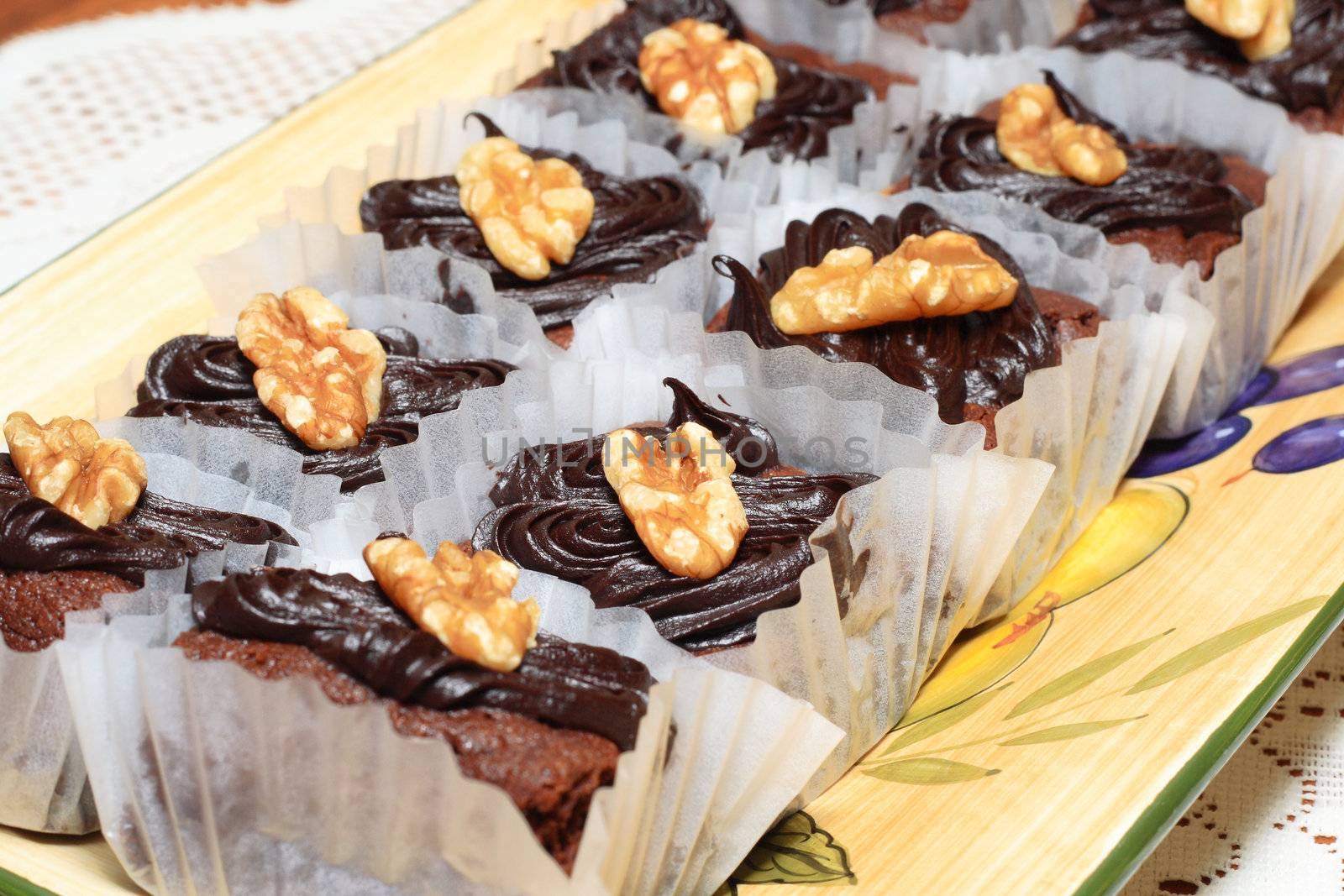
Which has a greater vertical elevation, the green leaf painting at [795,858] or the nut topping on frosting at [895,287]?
the nut topping on frosting at [895,287]

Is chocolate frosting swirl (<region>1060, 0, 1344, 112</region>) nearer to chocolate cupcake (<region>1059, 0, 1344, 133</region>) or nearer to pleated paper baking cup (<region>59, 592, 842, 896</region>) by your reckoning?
chocolate cupcake (<region>1059, 0, 1344, 133</region>)

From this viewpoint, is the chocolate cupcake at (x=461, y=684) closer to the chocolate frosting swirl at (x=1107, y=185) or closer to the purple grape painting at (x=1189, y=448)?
the purple grape painting at (x=1189, y=448)

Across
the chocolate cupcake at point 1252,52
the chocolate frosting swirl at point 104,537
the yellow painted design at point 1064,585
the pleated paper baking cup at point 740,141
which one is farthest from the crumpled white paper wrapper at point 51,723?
the chocolate cupcake at point 1252,52

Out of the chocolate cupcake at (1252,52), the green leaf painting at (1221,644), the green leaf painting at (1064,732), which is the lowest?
the green leaf painting at (1064,732)

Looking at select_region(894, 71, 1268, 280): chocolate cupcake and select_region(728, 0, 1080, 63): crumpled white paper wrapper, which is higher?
select_region(728, 0, 1080, 63): crumpled white paper wrapper

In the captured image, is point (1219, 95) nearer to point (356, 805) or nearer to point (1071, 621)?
point (1071, 621)

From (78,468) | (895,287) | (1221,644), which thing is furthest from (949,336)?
(78,468)

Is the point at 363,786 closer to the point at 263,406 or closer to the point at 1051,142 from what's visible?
the point at 263,406

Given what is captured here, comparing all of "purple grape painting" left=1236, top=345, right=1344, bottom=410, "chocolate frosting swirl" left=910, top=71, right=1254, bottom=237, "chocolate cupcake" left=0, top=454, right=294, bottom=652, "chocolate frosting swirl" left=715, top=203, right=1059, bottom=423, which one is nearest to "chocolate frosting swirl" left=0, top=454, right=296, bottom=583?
"chocolate cupcake" left=0, top=454, right=294, bottom=652
